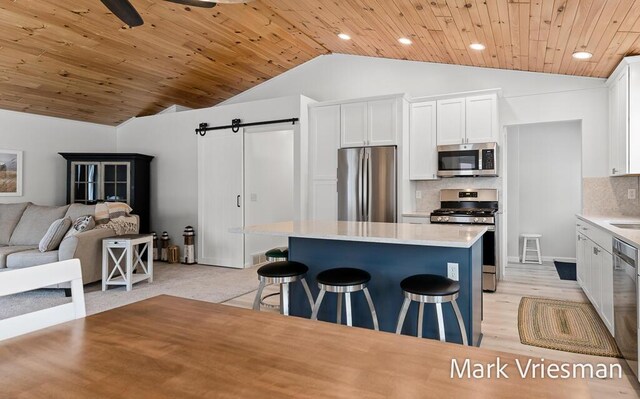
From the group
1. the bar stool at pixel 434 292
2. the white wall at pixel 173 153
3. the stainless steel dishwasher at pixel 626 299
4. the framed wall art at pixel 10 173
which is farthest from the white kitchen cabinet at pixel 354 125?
the framed wall art at pixel 10 173

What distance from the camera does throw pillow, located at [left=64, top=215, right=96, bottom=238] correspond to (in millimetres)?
4766

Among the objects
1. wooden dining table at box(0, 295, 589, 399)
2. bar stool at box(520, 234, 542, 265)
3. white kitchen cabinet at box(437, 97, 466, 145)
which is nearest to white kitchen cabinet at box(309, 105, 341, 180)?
white kitchen cabinet at box(437, 97, 466, 145)

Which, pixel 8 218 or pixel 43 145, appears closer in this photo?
pixel 8 218

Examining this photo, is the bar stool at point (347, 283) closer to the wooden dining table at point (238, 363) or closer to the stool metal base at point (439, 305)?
the stool metal base at point (439, 305)

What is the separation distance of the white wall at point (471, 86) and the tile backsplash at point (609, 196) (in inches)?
5.1

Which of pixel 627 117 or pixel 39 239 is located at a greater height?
pixel 627 117

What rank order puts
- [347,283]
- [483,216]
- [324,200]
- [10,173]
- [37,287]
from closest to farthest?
[37,287], [347,283], [483,216], [324,200], [10,173]

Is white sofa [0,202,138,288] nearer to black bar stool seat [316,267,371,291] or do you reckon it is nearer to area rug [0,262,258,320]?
area rug [0,262,258,320]

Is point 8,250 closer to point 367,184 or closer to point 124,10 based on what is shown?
point 124,10

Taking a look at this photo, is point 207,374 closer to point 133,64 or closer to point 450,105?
point 450,105

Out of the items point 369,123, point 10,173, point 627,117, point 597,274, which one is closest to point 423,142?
point 369,123

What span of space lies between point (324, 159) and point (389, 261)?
2935 mm

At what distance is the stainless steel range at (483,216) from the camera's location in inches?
181

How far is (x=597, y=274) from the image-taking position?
3.40 m
